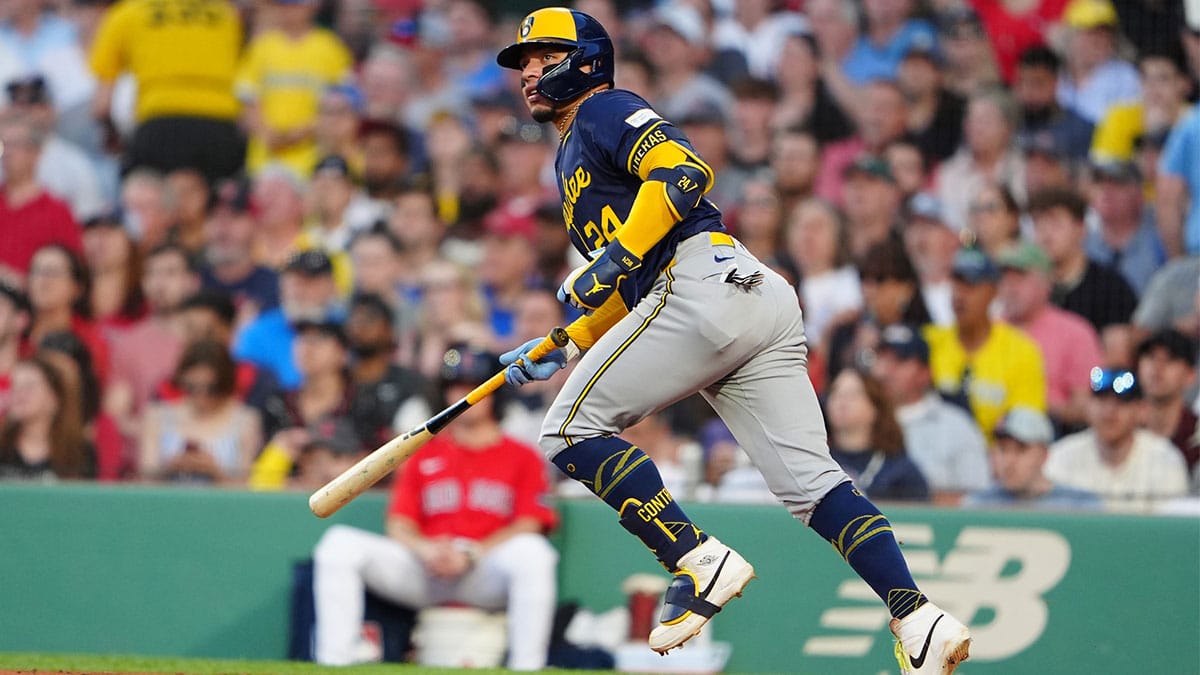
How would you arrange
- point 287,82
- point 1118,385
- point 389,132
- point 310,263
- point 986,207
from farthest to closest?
point 287,82 → point 389,132 → point 310,263 → point 986,207 → point 1118,385

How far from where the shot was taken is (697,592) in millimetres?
4855

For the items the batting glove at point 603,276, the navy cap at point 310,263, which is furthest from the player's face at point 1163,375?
the navy cap at point 310,263

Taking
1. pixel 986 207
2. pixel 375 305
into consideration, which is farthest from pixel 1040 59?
pixel 375 305

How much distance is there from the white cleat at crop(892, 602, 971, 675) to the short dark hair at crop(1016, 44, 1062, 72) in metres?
5.54

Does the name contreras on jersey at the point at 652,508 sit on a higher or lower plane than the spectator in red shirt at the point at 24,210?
lower

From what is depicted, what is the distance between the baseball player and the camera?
484 centimetres

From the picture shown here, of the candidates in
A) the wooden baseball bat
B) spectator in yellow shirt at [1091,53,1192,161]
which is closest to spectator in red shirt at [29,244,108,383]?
the wooden baseball bat

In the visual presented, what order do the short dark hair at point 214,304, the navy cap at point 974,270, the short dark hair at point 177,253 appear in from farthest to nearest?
1. the short dark hair at point 177,253
2. the short dark hair at point 214,304
3. the navy cap at point 974,270

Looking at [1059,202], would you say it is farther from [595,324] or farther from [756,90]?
[595,324]

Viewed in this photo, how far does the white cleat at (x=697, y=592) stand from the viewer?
15.9 feet

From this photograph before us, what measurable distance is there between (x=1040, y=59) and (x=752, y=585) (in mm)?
4155

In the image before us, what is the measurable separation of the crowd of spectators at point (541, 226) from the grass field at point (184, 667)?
1323mm

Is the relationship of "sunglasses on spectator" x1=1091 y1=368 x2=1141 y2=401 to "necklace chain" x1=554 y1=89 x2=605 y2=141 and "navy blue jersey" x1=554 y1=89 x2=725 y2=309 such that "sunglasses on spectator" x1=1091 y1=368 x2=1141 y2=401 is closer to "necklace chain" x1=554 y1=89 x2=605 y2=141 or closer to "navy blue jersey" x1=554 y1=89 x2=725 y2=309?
"navy blue jersey" x1=554 y1=89 x2=725 y2=309

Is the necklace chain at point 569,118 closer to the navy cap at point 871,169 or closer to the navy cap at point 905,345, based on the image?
the navy cap at point 905,345
